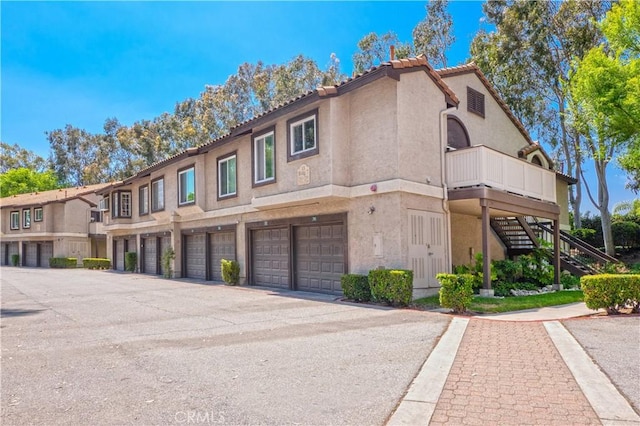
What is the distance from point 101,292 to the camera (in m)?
15.6

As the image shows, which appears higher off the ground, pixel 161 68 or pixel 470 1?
pixel 470 1

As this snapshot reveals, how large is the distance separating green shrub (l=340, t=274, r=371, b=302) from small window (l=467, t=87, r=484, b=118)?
8472 millimetres

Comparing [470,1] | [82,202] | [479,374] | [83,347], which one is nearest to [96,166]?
[82,202]

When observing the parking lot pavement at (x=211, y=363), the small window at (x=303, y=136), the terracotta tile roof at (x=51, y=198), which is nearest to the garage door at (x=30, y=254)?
the terracotta tile roof at (x=51, y=198)

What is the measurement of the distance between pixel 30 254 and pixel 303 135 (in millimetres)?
40520

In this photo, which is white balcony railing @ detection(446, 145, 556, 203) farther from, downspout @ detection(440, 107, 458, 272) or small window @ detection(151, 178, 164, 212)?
small window @ detection(151, 178, 164, 212)

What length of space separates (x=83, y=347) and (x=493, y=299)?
391 inches

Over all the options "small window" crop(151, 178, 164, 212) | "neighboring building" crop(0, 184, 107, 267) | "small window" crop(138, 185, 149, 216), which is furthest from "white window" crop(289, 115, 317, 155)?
"neighboring building" crop(0, 184, 107, 267)

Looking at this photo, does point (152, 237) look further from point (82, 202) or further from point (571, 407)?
point (571, 407)

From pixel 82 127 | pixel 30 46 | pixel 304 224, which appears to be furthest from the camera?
pixel 82 127

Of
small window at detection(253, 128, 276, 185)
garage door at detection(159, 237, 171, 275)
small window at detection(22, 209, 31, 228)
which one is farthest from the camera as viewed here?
small window at detection(22, 209, 31, 228)

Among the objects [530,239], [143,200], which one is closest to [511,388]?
[530,239]

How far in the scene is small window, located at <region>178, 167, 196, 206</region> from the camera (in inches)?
822

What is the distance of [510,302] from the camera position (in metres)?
11.7
